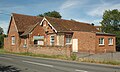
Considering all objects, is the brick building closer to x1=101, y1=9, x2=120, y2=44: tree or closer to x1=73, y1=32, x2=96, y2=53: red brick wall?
x1=73, y1=32, x2=96, y2=53: red brick wall

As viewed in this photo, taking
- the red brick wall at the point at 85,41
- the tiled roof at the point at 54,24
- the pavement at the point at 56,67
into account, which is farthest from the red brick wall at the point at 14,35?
the pavement at the point at 56,67

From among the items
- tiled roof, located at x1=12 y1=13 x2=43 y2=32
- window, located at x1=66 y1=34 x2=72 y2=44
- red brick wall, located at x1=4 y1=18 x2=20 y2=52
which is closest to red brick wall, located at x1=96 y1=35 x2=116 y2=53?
window, located at x1=66 y1=34 x2=72 y2=44

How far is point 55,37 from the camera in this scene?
34875 mm

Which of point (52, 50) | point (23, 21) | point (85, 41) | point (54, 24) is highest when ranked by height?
point (23, 21)

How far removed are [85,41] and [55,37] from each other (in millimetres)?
5005

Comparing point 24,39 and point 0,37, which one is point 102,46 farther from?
point 0,37

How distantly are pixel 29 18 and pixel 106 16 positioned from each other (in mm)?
21643

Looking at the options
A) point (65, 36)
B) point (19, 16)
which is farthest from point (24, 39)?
point (65, 36)

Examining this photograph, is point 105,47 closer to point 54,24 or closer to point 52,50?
point 54,24

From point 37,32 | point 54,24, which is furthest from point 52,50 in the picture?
Answer: point 37,32

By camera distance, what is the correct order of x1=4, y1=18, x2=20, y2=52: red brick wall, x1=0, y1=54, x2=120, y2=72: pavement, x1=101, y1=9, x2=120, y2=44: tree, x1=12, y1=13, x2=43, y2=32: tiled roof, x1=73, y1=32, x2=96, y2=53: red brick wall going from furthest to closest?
x1=101, y1=9, x2=120, y2=44: tree → x1=12, y1=13, x2=43, y2=32: tiled roof → x1=4, y1=18, x2=20, y2=52: red brick wall → x1=73, y1=32, x2=96, y2=53: red brick wall → x1=0, y1=54, x2=120, y2=72: pavement

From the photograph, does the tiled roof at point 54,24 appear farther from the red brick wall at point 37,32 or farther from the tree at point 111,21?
the tree at point 111,21

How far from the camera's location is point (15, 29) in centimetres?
4200

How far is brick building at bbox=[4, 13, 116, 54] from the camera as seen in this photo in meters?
33.2
